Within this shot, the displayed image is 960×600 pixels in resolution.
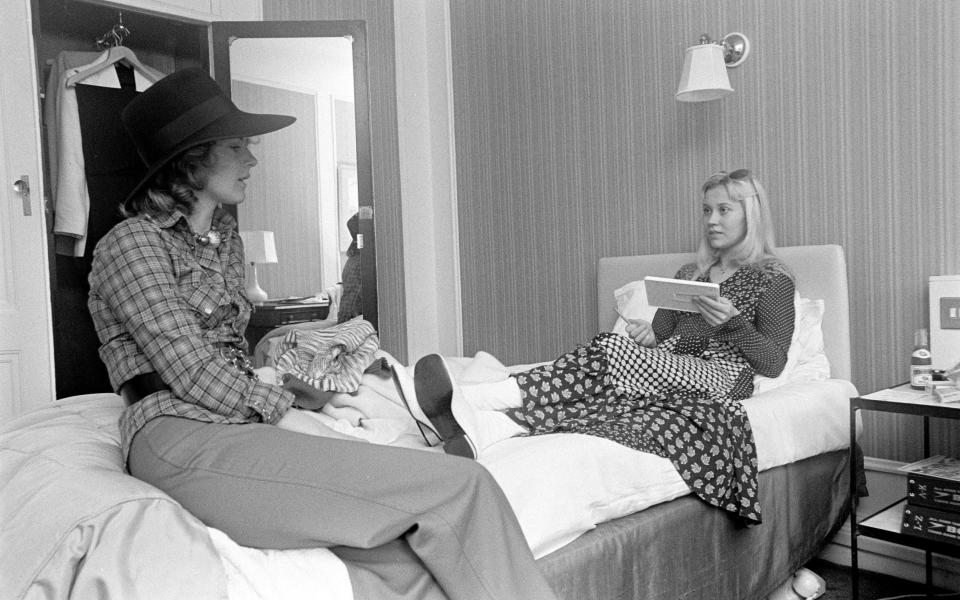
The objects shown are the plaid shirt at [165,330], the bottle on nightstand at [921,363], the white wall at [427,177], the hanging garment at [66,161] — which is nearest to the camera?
the plaid shirt at [165,330]

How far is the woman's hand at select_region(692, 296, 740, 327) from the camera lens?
7.06 ft

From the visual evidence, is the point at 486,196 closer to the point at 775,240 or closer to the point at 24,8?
the point at 775,240

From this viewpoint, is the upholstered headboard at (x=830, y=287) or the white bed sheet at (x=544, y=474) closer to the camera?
the white bed sheet at (x=544, y=474)

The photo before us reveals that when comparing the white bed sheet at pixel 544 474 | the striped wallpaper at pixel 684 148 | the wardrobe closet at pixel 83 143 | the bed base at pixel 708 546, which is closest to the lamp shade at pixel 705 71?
the striped wallpaper at pixel 684 148

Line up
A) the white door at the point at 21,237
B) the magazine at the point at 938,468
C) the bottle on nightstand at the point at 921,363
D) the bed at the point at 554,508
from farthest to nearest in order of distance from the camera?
the white door at the point at 21,237 → the bottle on nightstand at the point at 921,363 → the magazine at the point at 938,468 → the bed at the point at 554,508

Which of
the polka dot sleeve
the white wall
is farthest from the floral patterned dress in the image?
the white wall

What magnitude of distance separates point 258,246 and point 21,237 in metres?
1.04

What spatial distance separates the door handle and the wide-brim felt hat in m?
1.60

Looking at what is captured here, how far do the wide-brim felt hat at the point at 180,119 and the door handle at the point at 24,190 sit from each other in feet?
5.26

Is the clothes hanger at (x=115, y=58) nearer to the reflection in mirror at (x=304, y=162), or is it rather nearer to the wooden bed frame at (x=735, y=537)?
the reflection in mirror at (x=304, y=162)

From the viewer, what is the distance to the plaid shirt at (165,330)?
1.42m

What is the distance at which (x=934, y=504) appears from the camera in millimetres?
1905

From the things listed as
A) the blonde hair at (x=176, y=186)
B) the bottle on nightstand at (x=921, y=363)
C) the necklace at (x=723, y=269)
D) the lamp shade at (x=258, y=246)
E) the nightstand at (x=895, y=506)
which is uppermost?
the blonde hair at (x=176, y=186)

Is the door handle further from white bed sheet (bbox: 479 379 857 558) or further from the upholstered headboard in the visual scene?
the upholstered headboard
